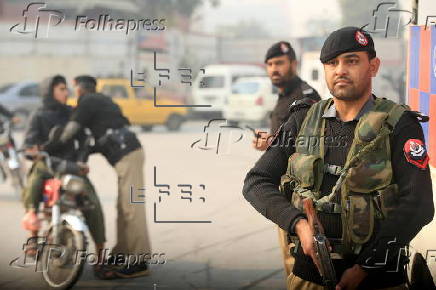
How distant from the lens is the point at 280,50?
5.29m

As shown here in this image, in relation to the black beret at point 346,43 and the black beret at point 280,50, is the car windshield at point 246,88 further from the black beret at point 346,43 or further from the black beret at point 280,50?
the black beret at point 346,43

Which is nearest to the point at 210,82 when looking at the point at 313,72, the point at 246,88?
the point at 313,72

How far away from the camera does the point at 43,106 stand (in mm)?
5723

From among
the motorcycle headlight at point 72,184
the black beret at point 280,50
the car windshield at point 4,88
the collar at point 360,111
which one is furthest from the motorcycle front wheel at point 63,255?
the collar at point 360,111

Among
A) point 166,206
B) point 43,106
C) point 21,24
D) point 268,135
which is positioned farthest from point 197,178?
point 21,24

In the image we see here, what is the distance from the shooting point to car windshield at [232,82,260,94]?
6134mm

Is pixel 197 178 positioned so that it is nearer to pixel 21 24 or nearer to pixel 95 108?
pixel 95 108

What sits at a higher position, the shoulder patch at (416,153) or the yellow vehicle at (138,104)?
the yellow vehicle at (138,104)

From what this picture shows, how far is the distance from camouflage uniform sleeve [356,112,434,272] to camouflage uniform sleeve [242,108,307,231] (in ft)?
0.89

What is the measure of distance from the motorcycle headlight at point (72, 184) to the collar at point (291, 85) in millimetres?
1428

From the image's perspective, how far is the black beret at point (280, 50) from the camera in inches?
209

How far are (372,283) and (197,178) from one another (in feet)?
9.80

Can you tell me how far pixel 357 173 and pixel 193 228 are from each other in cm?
300

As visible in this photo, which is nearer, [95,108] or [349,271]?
[349,271]
